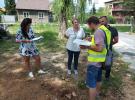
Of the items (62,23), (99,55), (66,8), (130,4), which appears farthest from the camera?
(130,4)

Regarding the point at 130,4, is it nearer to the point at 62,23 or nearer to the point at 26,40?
the point at 62,23

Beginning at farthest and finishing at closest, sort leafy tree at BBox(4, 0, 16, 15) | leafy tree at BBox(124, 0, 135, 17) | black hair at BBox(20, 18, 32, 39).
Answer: leafy tree at BBox(4, 0, 16, 15) → leafy tree at BBox(124, 0, 135, 17) → black hair at BBox(20, 18, 32, 39)

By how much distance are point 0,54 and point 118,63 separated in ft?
14.7

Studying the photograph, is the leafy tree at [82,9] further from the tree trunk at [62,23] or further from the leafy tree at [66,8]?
the tree trunk at [62,23]

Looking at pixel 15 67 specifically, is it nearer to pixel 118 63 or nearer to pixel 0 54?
pixel 0 54

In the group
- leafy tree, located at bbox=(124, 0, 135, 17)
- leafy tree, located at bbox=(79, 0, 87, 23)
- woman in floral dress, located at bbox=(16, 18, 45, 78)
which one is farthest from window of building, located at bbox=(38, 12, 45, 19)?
woman in floral dress, located at bbox=(16, 18, 45, 78)

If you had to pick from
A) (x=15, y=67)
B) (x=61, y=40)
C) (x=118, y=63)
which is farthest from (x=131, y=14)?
(x=15, y=67)

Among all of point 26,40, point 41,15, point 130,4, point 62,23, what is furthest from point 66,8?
point 41,15

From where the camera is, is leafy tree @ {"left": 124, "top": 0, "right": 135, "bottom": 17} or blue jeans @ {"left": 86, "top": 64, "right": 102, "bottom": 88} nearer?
blue jeans @ {"left": 86, "top": 64, "right": 102, "bottom": 88}

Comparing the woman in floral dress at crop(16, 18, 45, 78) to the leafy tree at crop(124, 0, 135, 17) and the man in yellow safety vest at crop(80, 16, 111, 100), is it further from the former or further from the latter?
the leafy tree at crop(124, 0, 135, 17)

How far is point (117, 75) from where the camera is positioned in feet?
24.9

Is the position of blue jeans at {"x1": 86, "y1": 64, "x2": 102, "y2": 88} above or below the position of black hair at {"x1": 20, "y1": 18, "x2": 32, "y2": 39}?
below

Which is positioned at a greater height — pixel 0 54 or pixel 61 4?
pixel 61 4

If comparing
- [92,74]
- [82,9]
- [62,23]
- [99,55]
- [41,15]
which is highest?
[41,15]
